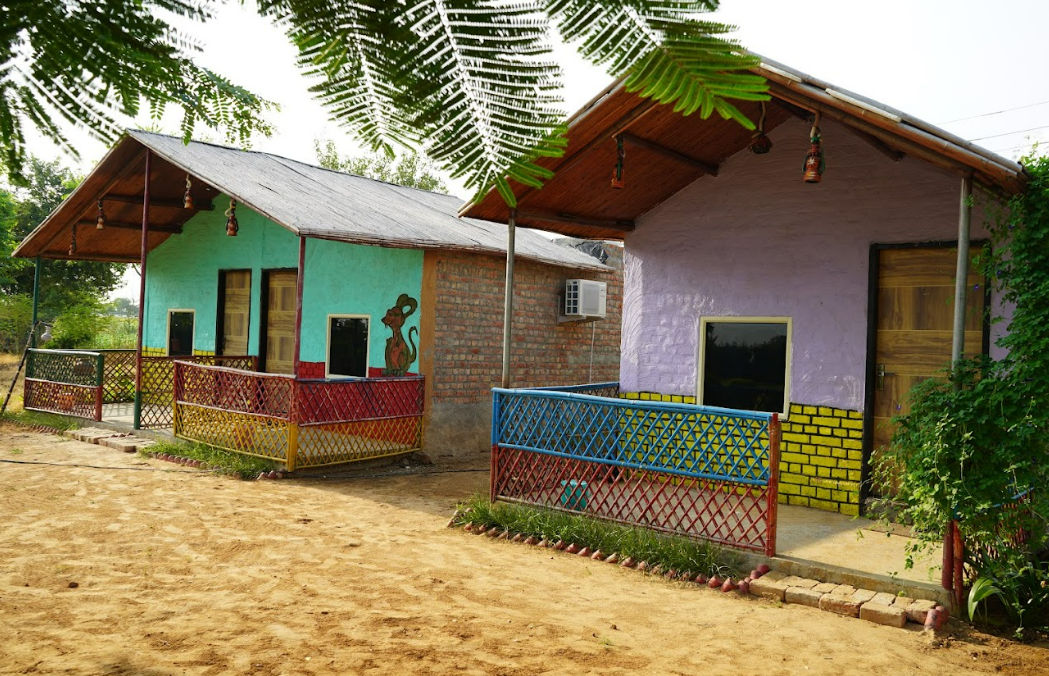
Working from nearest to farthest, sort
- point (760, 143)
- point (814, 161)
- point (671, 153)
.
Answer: point (814, 161), point (760, 143), point (671, 153)

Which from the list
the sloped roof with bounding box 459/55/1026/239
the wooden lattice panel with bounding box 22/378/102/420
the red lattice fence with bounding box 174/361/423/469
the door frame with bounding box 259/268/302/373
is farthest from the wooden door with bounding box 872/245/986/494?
the wooden lattice panel with bounding box 22/378/102/420

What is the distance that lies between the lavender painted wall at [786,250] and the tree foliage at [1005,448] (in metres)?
1.36

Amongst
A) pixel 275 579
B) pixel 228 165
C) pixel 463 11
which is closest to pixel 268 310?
pixel 228 165

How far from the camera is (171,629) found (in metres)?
4.60

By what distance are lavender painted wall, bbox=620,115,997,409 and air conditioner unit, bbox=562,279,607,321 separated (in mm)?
3447

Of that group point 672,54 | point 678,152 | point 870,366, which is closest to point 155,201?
point 678,152

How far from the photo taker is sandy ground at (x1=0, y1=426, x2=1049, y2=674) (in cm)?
426

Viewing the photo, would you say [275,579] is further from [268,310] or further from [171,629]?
[268,310]

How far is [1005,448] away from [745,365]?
3.23 metres

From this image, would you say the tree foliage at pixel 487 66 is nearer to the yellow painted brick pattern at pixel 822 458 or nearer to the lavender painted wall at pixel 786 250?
the yellow painted brick pattern at pixel 822 458

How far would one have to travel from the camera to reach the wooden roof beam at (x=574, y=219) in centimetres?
768

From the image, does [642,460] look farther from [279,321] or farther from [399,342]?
[279,321]

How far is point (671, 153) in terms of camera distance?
737 cm

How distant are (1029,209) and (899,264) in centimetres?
177
